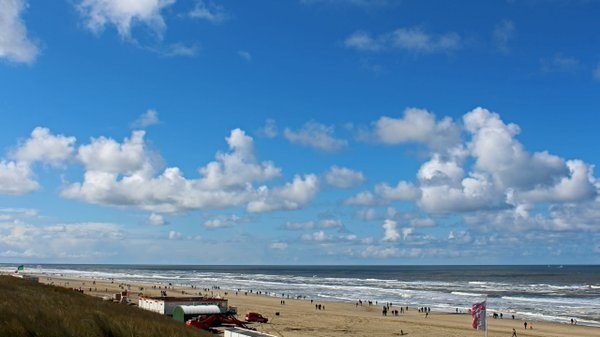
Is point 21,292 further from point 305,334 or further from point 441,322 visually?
point 441,322

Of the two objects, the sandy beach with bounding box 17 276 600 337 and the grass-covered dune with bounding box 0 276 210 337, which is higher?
the grass-covered dune with bounding box 0 276 210 337

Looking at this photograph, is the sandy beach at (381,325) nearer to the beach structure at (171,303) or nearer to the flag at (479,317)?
the beach structure at (171,303)

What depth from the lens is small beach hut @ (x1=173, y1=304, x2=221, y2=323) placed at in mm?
37022

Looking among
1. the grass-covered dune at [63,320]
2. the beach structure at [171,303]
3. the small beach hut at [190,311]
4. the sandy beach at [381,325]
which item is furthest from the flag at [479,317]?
the beach structure at [171,303]

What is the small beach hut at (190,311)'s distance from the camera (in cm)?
3702

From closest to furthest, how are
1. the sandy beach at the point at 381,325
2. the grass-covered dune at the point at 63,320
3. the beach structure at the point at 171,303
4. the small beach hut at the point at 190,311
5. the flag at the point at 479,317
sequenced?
1. the grass-covered dune at the point at 63,320
2. the flag at the point at 479,317
3. the small beach hut at the point at 190,311
4. the beach structure at the point at 171,303
5. the sandy beach at the point at 381,325

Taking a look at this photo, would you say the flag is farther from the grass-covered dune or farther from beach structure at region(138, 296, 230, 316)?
beach structure at region(138, 296, 230, 316)

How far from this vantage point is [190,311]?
37500mm

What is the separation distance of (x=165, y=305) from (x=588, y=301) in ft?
222

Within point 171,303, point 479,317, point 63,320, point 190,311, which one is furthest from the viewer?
point 171,303

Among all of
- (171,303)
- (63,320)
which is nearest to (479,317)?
(63,320)

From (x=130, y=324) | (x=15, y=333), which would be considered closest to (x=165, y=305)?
(x=130, y=324)

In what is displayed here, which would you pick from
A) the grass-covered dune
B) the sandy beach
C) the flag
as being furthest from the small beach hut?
the flag

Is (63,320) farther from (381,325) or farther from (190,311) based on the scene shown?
(381,325)
